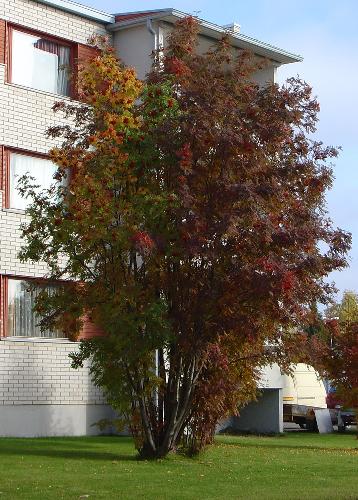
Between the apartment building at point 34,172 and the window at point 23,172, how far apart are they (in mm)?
26

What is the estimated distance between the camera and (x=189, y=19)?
72.4 ft

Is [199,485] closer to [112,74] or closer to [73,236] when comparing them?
[73,236]

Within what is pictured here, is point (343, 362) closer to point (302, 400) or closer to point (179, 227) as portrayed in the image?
point (179, 227)

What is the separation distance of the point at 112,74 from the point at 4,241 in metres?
8.46

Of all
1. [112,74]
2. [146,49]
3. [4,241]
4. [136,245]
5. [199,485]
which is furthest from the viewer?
[146,49]

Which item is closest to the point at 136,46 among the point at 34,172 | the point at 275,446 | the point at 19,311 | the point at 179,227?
the point at 34,172

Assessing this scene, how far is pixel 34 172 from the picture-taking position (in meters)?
29.6

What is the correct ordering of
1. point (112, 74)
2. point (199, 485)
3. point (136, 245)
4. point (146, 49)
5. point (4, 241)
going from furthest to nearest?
point (146, 49), point (4, 241), point (112, 74), point (136, 245), point (199, 485)

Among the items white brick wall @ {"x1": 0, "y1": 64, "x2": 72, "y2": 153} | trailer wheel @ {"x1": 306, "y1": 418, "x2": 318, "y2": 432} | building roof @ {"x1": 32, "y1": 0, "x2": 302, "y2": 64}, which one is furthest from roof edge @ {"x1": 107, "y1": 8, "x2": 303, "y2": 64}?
trailer wheel @ {"x1": 306, "y1": 418, "x2": 318, "y2": 432}

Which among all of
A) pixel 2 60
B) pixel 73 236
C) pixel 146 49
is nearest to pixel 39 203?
pixel 73 236

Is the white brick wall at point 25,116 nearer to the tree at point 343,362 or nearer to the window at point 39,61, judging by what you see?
the window at point 39,61

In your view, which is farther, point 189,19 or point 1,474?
point 189,19

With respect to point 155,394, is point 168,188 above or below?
above

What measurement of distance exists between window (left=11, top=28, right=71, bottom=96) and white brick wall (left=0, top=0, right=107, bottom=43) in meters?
0.30
